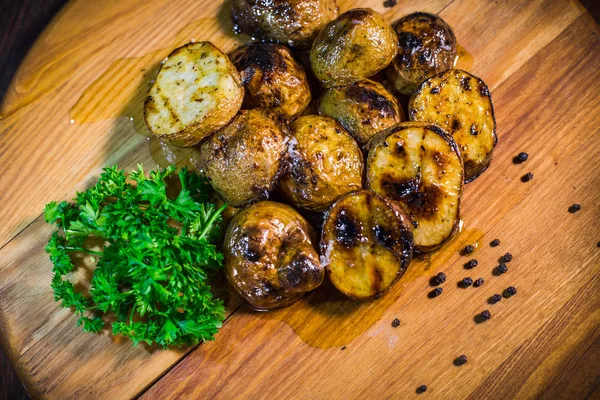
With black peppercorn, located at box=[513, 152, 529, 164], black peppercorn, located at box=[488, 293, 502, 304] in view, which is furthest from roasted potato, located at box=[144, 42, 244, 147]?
black peppercorn, located at box=[488, 293, 502, 304]

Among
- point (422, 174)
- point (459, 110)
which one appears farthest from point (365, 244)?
point (459, 110)

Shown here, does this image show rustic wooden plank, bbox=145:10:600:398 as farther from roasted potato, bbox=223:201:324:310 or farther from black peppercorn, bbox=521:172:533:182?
roasted potato, bbox=223:201:324:310

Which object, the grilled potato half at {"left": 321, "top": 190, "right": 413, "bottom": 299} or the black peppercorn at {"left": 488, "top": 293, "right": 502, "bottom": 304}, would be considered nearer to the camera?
the grilled potato half at {"left": 321, "top": 190, "right": 413, "bottom": 299}

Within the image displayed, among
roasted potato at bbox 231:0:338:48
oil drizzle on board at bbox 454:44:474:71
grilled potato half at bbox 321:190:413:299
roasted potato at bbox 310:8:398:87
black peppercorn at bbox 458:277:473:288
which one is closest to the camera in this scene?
grilled potato half at bbox 321:190:413:299

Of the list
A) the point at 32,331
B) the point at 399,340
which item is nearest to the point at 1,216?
the point at 32,331

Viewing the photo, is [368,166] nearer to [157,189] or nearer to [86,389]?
[157,189]

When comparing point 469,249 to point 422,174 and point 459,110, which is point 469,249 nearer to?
point 422,174

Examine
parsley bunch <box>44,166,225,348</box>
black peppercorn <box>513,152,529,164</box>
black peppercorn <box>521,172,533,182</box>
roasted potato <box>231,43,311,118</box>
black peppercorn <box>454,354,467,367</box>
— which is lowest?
parsley bunch <box>44,166,225,348</box>
